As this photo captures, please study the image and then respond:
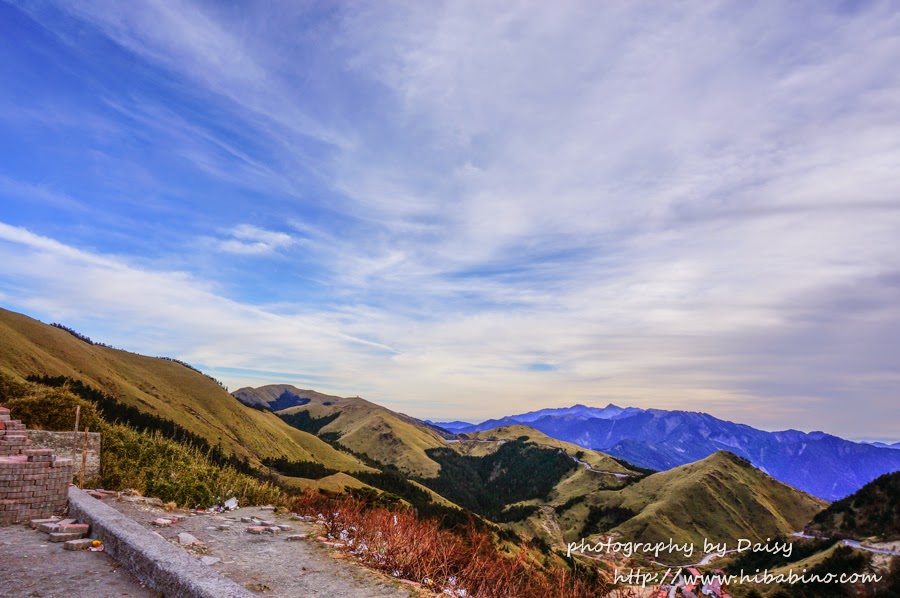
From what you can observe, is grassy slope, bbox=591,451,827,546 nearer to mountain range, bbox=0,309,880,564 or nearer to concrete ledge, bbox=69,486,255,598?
mountain range, bbox=0,309,880,564

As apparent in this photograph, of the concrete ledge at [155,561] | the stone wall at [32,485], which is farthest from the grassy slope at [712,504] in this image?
the concrete ledge at [155,561]

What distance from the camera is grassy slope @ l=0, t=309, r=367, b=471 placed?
59719mm

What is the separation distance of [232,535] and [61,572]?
4.55 meters

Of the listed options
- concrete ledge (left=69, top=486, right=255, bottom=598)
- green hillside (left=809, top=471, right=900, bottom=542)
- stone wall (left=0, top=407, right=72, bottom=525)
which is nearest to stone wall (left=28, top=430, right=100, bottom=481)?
stone wall (left=0, top=407, right=72, bottom=525)

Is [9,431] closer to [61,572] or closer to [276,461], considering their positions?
[61,572]

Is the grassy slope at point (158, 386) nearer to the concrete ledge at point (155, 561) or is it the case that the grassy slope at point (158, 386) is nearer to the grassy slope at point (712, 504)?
the concrete ledge at point (155, 561)

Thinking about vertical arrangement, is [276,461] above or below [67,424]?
below

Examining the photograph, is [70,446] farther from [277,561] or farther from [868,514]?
[868,514]

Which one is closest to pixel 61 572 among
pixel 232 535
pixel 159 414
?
pixel 232 535

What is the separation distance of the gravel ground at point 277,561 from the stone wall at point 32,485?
1.81 meters

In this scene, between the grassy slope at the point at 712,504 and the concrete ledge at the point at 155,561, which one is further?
the grassy slope at the point at 712,504

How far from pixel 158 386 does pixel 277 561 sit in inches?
3954

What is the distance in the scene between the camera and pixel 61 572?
678cm

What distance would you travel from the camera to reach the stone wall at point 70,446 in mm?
14584
